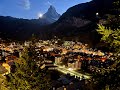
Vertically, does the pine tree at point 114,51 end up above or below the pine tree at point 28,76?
above

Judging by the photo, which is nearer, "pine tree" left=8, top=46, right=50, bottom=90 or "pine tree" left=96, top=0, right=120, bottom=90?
"pine tree" left=96, top=0, right=120, bottom=90

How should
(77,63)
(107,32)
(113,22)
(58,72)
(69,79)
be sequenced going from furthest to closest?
(77,63) < (58,72) < (69,79) < (113,22) < (107,32)

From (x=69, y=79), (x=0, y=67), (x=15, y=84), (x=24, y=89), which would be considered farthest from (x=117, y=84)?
(x=0, y=67)

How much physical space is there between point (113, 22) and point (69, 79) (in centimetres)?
5095

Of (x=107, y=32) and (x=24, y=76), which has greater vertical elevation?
(x=107, y=32)

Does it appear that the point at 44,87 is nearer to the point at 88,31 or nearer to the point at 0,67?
the point at 0,67

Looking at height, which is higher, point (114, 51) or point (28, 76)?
point (114, 51)

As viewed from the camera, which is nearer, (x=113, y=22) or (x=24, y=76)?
(x=113, y=22)

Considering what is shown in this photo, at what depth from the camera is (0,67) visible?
2530 inches

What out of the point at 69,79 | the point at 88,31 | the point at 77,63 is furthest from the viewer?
the point at 88,31

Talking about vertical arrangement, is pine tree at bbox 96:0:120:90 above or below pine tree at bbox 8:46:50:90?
above

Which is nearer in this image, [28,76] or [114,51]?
[114,51]

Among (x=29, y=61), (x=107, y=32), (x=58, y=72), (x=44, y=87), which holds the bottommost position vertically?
(x=58, y=72)

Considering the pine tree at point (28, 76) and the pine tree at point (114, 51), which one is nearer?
the pine tree at point (114, 51)
